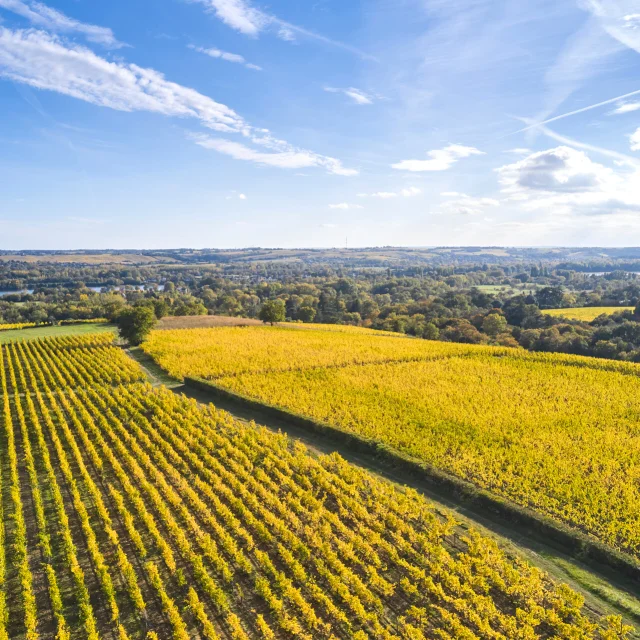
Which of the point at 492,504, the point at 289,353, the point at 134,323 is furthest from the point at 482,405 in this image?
the point at 134,323

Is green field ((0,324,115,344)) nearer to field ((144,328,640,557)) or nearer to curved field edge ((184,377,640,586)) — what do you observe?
field ((144,328,640,557))

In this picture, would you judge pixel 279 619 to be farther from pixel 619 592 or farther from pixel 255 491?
pixel 619 592

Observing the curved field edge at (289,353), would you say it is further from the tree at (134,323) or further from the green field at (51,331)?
the green field at (51,331)

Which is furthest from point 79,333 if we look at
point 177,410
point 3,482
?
point 3,482

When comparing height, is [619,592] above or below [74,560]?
below

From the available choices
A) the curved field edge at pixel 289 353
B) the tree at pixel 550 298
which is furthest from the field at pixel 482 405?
the tree at pixel 550 298

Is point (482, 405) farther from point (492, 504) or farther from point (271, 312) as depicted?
point (271, 312)
